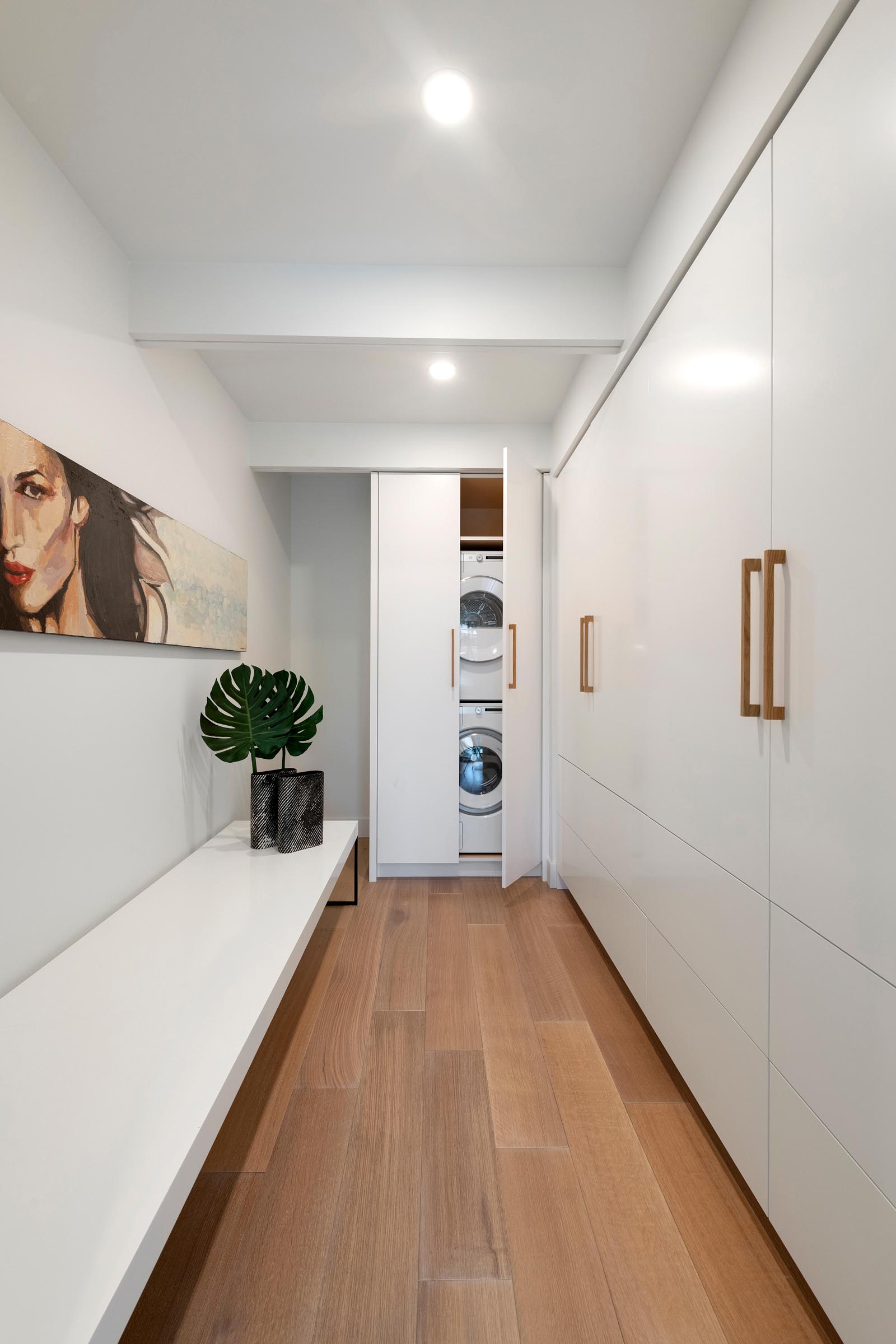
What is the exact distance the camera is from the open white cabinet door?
349 centimetres

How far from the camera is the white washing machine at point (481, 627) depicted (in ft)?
13.5

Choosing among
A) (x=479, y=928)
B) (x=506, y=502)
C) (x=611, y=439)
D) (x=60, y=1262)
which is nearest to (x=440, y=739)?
(x=479, y=928)

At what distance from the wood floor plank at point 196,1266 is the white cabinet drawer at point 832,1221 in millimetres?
1043

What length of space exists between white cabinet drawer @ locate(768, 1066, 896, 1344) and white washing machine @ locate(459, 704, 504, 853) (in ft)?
9.08

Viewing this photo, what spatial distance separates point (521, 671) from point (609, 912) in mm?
1442

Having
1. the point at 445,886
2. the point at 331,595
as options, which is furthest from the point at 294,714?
the point at 331,595

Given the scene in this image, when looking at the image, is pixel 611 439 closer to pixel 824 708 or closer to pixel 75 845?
pixel 824 708

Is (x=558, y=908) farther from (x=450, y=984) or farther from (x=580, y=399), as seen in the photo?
(x=580, y=399)

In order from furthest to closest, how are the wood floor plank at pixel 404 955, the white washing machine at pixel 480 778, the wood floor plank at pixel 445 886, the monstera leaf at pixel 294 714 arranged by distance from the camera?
the white washing machine at pixel 480 778, the wood floor plank at pixel 445 886, the monstera leaf at pixel 294 714, the wood floor plank at pixel 404 955

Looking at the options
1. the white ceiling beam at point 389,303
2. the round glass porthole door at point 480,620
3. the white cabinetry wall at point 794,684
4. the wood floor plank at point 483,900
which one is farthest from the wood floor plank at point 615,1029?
the white ceiling beam at point 389,303

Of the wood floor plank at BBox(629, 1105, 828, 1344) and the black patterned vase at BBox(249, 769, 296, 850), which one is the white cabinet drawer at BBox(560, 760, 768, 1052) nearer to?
the wood floor plank at BBox(629, 1105, 828, 1344)

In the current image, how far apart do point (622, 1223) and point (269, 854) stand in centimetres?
169

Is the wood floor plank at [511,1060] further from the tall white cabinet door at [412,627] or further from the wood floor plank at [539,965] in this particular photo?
the tall white cabinet door at [412,627]

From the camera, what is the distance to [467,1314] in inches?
49.5
